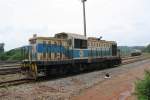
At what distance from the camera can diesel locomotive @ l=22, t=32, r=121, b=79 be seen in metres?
21.0

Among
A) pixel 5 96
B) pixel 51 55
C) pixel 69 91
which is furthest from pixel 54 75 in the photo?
pixel 5 96

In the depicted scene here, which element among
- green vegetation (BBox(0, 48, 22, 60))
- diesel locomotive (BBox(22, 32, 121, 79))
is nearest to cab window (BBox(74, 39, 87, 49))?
diesel locomotive (BBox(22, 32, 121, 79))

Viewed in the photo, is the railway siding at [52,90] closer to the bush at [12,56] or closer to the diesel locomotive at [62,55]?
the diesel locomotive at [62,55]

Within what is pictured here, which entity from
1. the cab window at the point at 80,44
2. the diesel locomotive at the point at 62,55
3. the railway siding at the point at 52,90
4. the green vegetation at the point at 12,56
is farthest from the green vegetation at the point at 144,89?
the green vegetation at the point at 12,56

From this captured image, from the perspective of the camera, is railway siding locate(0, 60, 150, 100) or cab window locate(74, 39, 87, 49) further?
cab window locate(74, 39, 87, 49)

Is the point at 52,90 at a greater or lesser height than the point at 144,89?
lesser

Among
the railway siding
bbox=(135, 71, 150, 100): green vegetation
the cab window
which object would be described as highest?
the cab window

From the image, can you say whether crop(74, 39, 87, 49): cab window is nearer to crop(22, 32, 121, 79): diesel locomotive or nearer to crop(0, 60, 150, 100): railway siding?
crop(22, 32, 121, 79): diesel locomotive

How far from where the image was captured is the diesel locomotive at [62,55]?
21.0 metres

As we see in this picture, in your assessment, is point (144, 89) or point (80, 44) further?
point (80, 44)

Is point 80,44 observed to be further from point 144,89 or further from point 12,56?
point 12,56

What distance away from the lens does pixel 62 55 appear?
23422 mm

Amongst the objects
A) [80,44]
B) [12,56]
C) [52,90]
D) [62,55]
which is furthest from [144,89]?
[12,56]

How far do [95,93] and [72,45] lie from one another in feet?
32.6
